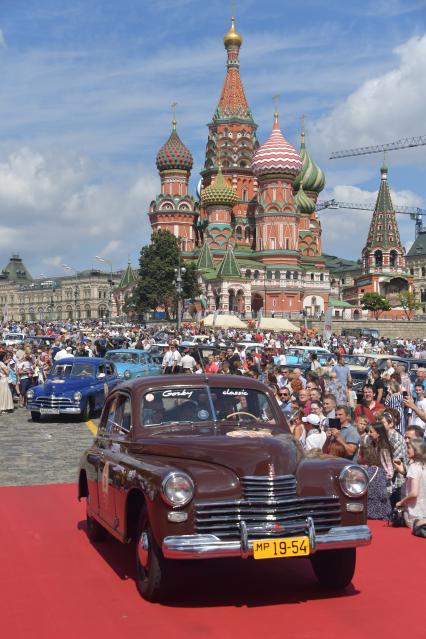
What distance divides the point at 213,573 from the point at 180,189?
82717 mm

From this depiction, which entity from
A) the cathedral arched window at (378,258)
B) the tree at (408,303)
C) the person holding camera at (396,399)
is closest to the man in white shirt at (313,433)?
the person holding camera at (396,399)

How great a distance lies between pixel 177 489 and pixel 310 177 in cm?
8939

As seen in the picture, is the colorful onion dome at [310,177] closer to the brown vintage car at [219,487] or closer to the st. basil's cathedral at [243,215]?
the st. basil's cathedral at [243,215]

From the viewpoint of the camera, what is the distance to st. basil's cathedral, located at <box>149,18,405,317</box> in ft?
269

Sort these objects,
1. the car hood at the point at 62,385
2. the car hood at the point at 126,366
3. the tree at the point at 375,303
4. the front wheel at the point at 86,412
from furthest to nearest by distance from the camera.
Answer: the tree at the point at 375,303 → the car hood at the point at 126,366 → the front wheel at the point at 86,412 → the car hood at the point at 62,385

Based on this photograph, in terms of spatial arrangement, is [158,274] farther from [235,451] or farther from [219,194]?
[235,451]

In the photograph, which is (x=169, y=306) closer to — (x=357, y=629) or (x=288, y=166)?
(x=288, y=166)

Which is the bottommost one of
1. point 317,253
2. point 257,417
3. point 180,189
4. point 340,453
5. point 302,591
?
point 302,591

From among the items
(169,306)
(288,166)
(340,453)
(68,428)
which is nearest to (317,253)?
(288,166)

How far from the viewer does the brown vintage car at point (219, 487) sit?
5629mm

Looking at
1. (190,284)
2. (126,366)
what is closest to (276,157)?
(190,284)

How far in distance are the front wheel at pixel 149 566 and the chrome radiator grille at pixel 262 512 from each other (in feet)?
1.40

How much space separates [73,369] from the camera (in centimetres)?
1825

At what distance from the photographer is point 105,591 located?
618 centimetres
